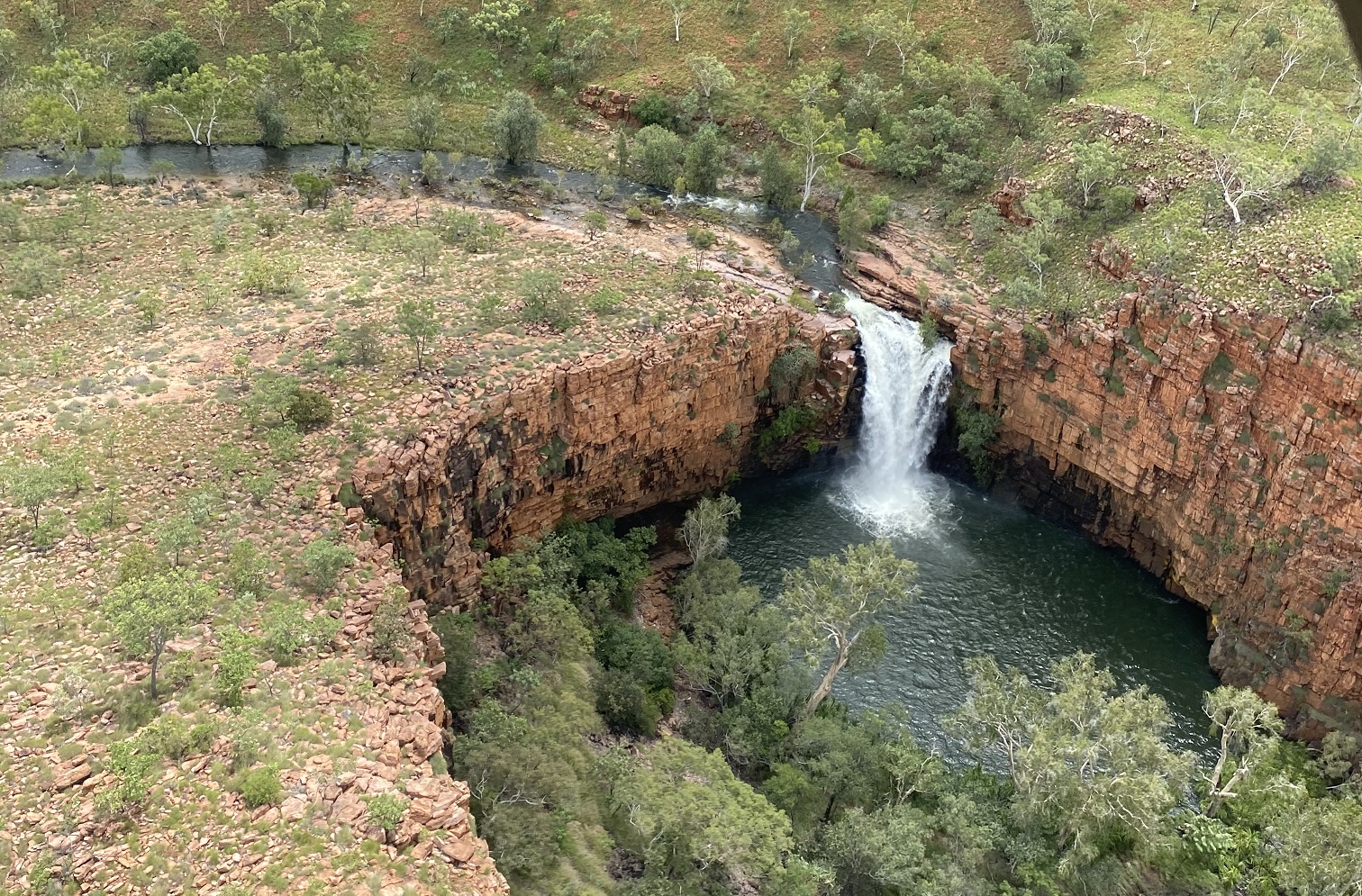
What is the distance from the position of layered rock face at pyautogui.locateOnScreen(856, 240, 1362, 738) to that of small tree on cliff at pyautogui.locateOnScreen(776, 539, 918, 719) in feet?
52.1

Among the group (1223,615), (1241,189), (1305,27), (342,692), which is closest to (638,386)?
(342,692)

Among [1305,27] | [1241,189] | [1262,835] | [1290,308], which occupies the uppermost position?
[1305,27]

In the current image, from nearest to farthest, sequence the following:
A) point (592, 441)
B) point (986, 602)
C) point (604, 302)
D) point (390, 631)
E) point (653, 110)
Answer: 1. point (390, 631)
2. point (592, 441)
3. point (986, 602)
4. point (604, 302)
5. point (653, 110)

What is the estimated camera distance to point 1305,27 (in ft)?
194

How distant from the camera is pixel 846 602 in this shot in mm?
33250

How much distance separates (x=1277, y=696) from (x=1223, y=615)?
3.76 meters

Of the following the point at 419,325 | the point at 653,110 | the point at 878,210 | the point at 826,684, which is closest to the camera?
the point at 826,684

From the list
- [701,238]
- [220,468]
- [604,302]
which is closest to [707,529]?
[604,302]

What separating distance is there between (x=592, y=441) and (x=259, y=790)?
22.1 m

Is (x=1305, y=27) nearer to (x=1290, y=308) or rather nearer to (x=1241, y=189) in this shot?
(x=1241, y=189)

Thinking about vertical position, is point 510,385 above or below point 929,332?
below

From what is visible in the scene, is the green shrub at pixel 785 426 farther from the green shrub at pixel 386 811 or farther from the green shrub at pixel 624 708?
the green shrub at pixel 386 811

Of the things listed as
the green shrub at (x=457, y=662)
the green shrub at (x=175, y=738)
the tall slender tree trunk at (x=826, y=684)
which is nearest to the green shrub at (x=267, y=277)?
the green shrub at (x=457, y=662)

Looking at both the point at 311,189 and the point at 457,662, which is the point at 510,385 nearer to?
the point at 457,662
